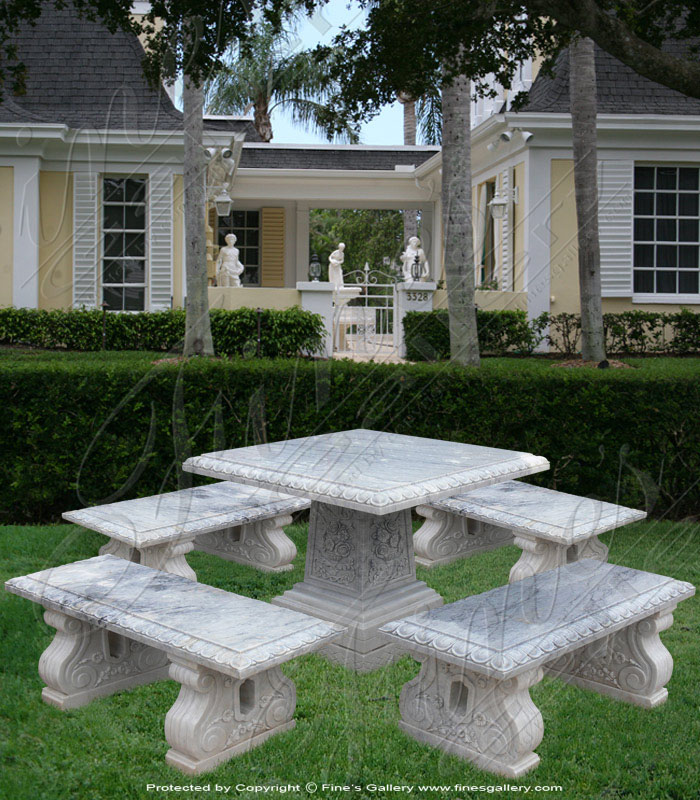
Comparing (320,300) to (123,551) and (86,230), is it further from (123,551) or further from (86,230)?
(123,551)

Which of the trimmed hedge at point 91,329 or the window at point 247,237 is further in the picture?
the window at point 247,237

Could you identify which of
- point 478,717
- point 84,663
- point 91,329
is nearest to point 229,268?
point 91,329

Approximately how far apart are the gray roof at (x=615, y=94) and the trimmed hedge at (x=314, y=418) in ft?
28.1

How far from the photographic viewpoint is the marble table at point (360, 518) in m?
4.19

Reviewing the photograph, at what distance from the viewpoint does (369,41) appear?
22.9ft

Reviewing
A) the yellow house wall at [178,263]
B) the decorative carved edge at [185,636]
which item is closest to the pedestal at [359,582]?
the decorative carved edge at [185,636]

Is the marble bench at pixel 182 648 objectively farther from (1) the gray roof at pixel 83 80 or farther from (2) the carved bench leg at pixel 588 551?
(1) the gray roof at pixel 83 80

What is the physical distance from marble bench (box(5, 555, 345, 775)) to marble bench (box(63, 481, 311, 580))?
63 centimetres

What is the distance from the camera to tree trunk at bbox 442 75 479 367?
8266 mm

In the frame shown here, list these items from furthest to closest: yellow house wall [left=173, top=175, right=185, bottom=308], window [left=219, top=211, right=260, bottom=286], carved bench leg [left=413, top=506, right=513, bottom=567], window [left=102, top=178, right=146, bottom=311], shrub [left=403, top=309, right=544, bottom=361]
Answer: window [left=219, top=211, right=260, bottom=286] → window [left=102, top=178, right=146, bottom=311] → yellow house wall [left=173, top=175, right=185, bottom=308] → shrub [left=403, top=309, right=544, bottom=361] → carved bench leg [left=413, top=506, right=513, bottom=567]

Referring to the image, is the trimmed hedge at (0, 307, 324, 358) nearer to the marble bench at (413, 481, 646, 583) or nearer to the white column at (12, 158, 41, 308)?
the white column at (12, 158, 41, 308)

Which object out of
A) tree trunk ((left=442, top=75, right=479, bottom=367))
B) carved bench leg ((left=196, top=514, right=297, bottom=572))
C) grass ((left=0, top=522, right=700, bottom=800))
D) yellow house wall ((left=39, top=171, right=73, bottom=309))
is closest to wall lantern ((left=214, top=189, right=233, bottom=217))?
yellow house wall ((left=39, top=171, right=73, bottom=309))

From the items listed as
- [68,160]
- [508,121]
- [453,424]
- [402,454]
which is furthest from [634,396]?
[68,160]

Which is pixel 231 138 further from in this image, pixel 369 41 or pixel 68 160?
pixel 369 41
